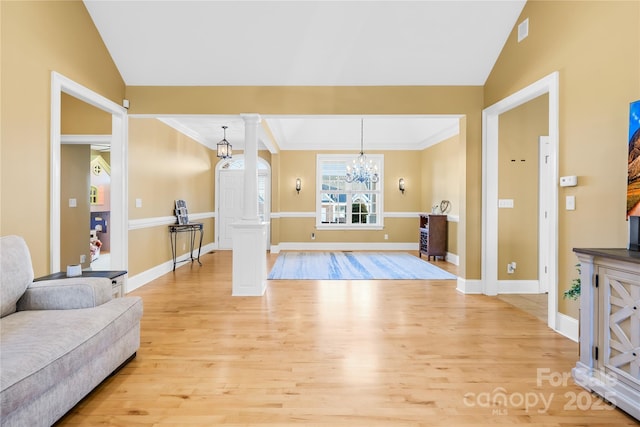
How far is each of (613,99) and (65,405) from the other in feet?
13.5

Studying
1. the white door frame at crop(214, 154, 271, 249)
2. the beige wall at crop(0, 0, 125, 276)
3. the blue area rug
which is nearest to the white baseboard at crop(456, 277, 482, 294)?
the blue area rug

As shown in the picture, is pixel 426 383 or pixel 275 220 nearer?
pixel 426 383

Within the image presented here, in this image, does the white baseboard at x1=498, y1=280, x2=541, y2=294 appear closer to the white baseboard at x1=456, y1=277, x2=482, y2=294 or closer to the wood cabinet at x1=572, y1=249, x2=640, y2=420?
the white baseboard at x1=456, y1=277, x2=482, y2=294

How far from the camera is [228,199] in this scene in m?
8.24

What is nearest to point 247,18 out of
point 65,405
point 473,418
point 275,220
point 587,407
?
point 65,405

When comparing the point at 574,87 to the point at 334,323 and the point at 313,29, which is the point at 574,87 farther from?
the point at 334,323

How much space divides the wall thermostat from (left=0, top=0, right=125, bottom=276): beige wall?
183 inches

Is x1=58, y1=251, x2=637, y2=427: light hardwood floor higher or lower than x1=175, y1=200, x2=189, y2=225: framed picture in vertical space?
lower

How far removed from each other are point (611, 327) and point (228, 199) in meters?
7.63

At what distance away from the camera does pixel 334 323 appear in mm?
3156

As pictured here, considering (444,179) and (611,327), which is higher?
(444,179)

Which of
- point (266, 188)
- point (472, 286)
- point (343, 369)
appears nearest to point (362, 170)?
point (266, 188)

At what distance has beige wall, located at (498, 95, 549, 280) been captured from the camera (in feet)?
14.1

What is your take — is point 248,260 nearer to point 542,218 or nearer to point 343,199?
point 542,218
